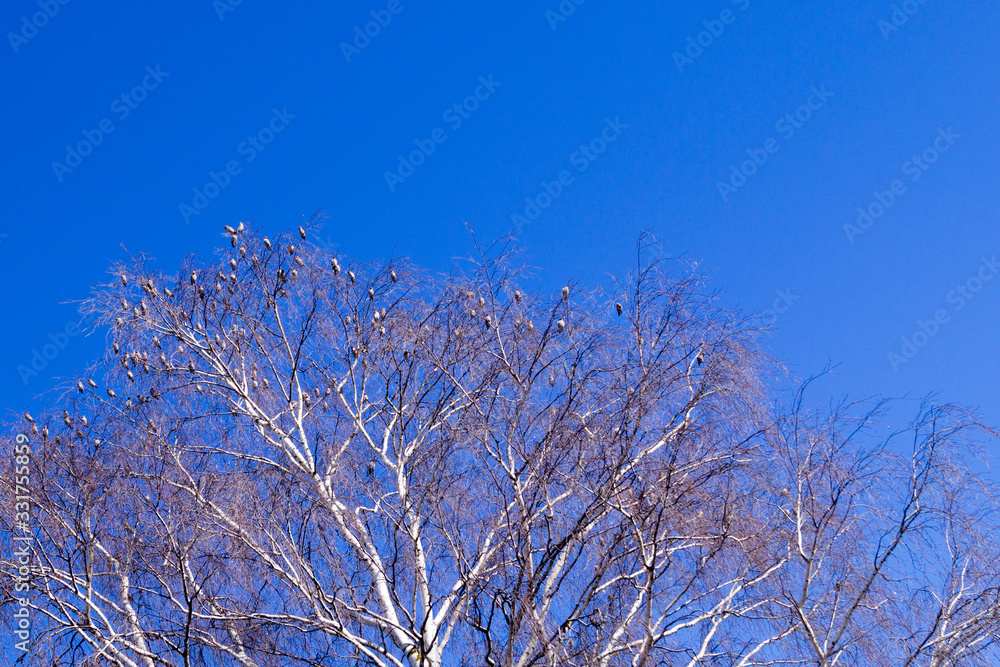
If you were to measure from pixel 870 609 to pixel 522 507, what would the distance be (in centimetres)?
226

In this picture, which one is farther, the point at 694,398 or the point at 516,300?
the point at 516,300

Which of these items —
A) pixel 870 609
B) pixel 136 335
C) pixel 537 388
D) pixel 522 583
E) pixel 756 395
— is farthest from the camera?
pixel 136 335

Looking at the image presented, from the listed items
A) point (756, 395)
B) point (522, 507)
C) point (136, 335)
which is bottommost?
point (522, 507)

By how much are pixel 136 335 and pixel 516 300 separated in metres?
3.06

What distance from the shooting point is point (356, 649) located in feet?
17.3

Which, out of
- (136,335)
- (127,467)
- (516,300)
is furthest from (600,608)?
(136,335)

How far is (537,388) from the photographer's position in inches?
226

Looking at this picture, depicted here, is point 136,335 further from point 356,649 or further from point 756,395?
point 756,395

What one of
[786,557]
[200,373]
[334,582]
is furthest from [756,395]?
[200,373]

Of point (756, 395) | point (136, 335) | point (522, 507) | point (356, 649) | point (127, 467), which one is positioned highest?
point (756, 395)

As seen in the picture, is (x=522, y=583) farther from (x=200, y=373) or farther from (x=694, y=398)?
(x=200, y=373)

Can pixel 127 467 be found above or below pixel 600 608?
below

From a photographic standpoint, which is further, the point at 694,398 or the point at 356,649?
the point at 356,649

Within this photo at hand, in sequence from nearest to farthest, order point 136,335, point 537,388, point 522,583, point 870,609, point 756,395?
point 522,583 → point 870,609 → point 756,395 → point 537,388 → point 136,335
